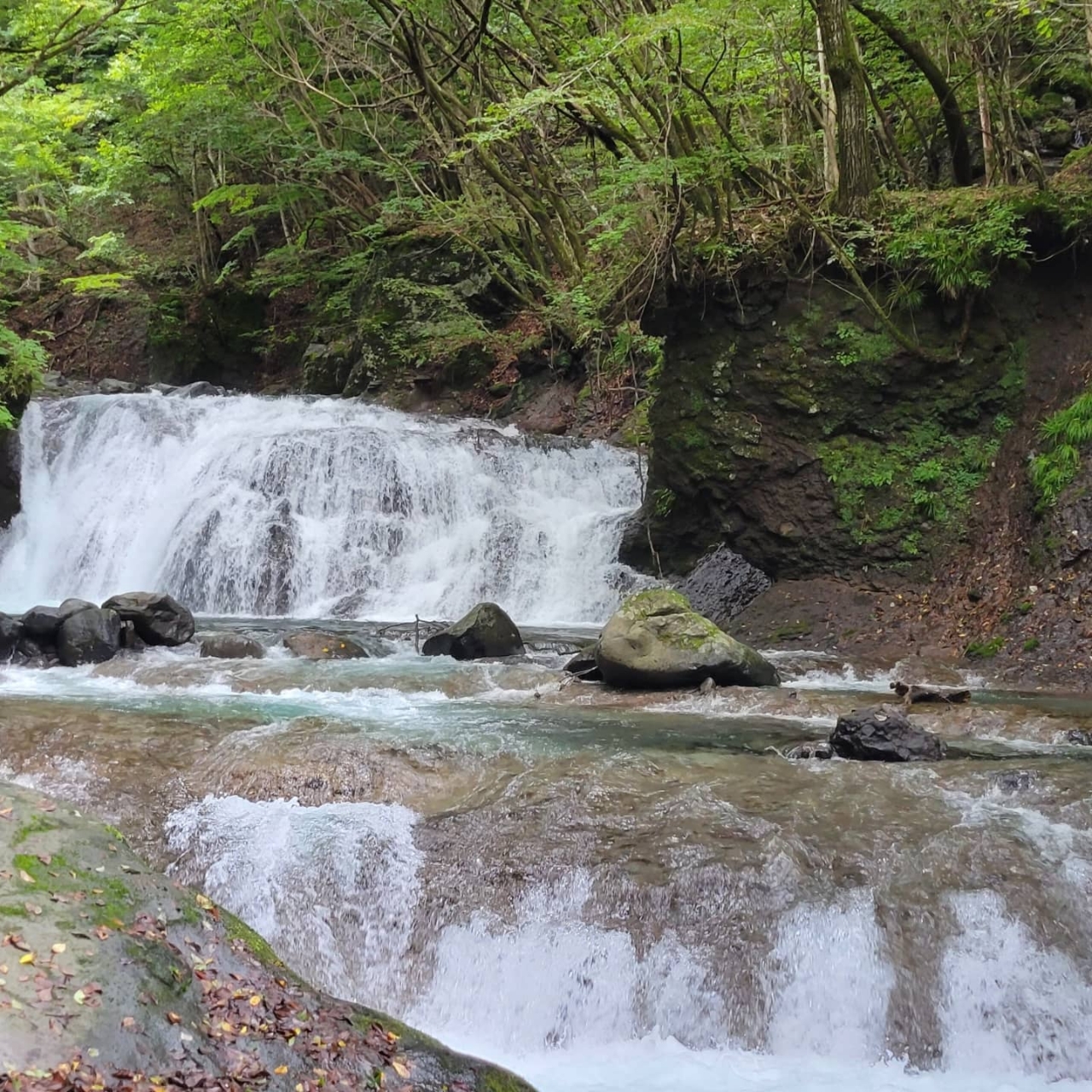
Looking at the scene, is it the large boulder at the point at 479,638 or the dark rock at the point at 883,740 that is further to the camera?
the large boulder at the point at 479,638

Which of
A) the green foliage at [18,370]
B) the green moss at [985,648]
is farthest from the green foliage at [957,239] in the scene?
the green foliage at [18,370]

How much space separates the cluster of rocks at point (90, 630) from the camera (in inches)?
424

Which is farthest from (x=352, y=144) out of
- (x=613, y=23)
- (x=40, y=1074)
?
(x=40, y=1074)

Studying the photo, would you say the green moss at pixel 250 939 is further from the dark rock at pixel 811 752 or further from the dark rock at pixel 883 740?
the dark rock at pixel 883 740

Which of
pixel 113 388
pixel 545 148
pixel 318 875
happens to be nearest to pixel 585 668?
pixel 318 875

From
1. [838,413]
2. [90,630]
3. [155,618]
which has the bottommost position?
[90,630]

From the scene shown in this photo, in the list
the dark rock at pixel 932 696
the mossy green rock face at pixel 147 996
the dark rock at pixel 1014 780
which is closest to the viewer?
the mossy green rock face at pixel 147 996

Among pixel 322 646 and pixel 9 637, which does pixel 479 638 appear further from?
pixel 9 637

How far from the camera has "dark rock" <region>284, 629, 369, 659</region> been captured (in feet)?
35.6

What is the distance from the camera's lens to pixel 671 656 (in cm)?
933

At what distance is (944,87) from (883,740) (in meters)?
7.86

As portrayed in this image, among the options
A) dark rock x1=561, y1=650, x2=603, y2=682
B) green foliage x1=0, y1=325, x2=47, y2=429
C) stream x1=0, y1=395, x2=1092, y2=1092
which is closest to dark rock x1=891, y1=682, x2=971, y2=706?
stream x1=0, y1=395, x2=1092, y2=1092

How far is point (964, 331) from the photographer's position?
11.8 m

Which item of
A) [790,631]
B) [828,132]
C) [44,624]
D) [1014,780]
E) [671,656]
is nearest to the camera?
[1014,780]
